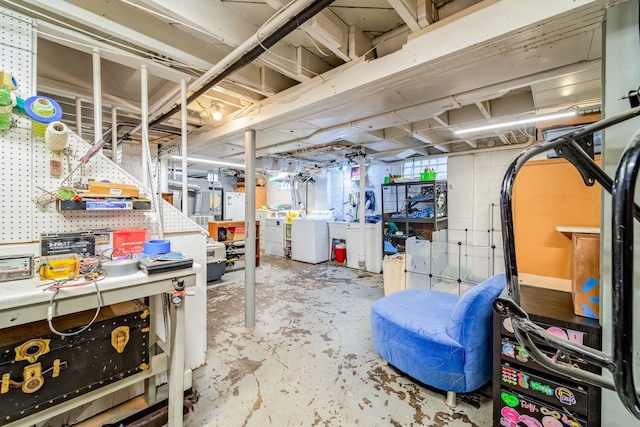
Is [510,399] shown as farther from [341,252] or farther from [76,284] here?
[341,252]

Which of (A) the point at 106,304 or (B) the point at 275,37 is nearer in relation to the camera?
(A) the point at 106,304

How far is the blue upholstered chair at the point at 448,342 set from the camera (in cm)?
171

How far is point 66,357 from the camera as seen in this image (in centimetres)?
123

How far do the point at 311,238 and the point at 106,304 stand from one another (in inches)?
195

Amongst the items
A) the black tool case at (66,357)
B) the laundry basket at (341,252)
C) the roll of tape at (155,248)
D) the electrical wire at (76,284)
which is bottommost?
the laundry basket at (341,252)

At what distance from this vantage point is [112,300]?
1228mm

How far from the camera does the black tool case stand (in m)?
1.11

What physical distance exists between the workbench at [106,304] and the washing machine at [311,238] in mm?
4445

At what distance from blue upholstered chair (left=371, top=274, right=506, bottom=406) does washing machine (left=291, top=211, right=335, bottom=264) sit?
395 cm

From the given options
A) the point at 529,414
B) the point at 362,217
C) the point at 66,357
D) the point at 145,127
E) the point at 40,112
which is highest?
the point at 145,127

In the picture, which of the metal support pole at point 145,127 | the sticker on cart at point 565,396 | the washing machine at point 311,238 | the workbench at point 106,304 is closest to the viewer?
the workbench at point 106,304

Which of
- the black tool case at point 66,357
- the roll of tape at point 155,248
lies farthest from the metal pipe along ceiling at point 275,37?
the black tool case at point 66,357

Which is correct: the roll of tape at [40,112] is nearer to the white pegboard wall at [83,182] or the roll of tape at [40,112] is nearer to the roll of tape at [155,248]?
the white pegboard wall at [83,182]

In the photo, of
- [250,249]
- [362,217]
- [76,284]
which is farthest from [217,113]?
[362,217]
